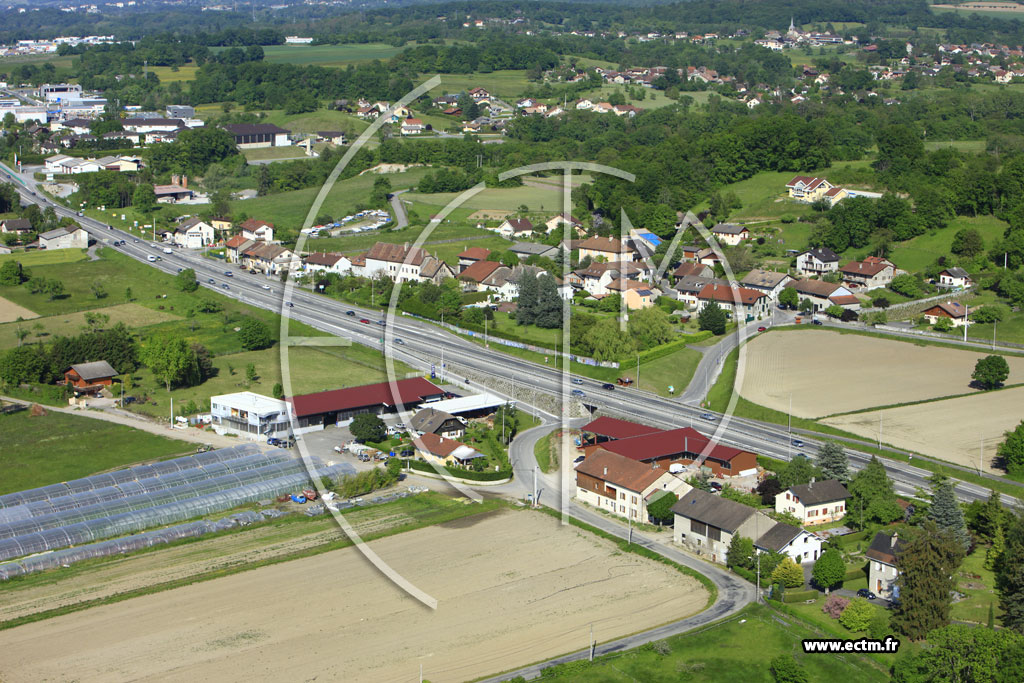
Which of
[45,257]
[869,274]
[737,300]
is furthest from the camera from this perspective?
[45,257]

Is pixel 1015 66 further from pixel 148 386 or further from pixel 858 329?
pixel 148 386

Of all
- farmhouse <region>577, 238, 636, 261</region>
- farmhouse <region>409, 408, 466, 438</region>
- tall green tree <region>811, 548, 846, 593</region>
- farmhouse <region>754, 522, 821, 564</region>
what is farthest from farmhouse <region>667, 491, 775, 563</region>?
farmhouse <region>577, 238, 636, 261</region>

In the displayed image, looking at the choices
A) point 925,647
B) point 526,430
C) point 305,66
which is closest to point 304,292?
point 526,430

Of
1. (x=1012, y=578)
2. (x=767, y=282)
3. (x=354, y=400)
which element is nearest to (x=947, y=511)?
(x=1012, y=578)

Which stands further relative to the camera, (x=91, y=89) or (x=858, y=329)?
(x=91, y=89)

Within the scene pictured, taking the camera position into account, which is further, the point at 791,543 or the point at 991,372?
the point at 991,372

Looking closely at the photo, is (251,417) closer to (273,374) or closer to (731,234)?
(273,374)
